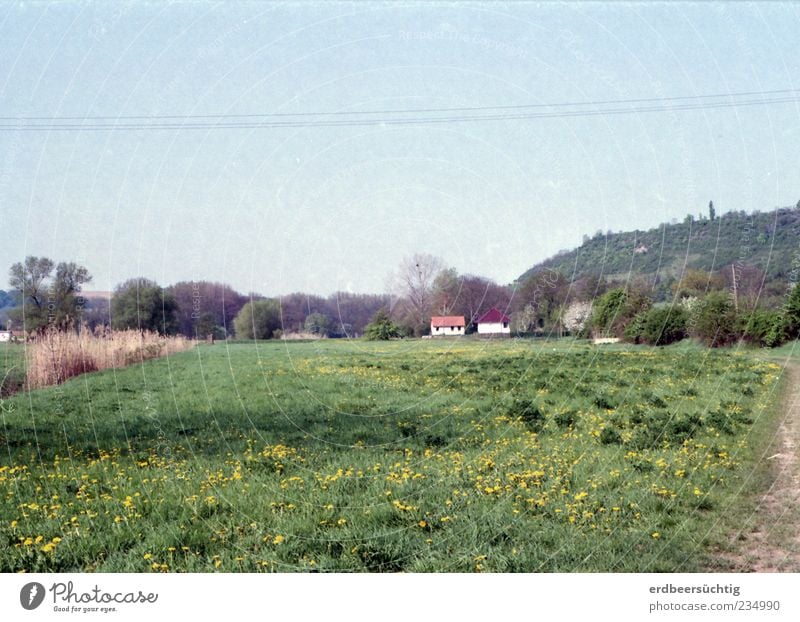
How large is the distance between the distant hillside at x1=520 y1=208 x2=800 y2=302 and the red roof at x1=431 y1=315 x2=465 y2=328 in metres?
1.07

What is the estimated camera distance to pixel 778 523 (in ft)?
27.5

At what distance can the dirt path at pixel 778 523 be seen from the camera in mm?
7781

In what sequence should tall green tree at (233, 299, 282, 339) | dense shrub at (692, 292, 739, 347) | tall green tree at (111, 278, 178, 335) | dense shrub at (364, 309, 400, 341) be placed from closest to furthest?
tall green tree at (111, 278, 178, 335) → tall green tree at (233, 299, 282, 339) → dense shrub at (364, 309, 400, 341) → dense shrub at (692, 292, 739, 347)

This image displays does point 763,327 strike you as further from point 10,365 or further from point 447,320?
point 10,365

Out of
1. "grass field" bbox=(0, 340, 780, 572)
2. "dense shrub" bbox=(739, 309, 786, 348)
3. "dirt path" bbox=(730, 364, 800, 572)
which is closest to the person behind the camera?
"grass field" bbox=(0, 340, 780, 572)

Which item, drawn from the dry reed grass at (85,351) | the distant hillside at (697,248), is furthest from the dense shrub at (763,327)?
the dry reed grass at (85,351)

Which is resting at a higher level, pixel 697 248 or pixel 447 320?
pixel 697 248

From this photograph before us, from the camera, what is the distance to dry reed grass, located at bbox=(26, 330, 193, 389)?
Answer: 35.6 ft

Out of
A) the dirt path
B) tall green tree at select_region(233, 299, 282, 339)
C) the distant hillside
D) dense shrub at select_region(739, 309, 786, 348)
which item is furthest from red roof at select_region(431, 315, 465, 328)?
the dirt path

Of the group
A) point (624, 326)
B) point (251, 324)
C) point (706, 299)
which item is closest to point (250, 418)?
point (251, 324)

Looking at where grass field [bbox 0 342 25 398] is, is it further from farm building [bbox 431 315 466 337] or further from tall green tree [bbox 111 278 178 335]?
farm building [bbox 431 315 466 337]

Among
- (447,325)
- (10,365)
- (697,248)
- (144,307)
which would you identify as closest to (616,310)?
(697,248)

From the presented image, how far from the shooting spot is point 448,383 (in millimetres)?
12359

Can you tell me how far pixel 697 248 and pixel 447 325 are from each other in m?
3.44
